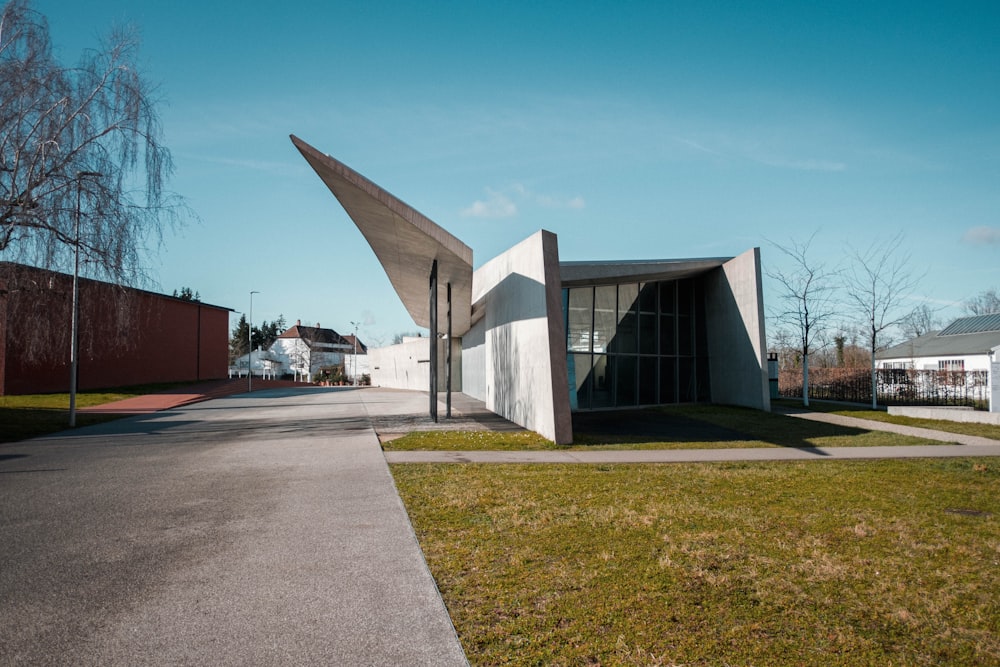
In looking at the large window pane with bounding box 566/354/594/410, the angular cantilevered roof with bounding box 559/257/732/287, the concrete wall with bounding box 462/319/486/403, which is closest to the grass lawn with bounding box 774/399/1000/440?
the angular cantilevered roof with bounding box 559/257/732/287

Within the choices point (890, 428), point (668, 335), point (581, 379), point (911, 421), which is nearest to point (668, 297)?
point (668, 335)

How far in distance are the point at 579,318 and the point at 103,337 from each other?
15346mm

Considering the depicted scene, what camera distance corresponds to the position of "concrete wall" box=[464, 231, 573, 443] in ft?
44.3

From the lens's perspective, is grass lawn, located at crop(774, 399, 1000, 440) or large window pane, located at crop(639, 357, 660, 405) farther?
large window pane, located at crop(639, 357, 660, 405)

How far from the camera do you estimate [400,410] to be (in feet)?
79.9

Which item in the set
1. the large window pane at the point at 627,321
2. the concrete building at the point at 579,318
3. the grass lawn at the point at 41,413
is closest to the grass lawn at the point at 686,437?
the concrete building at the point at 579,318

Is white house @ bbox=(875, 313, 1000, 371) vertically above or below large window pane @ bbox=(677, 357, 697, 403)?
above

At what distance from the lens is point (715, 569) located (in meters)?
5.07

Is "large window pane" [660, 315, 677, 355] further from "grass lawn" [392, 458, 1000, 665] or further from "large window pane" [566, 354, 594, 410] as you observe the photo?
"grass lawn" [392, 458, 1000, 665]

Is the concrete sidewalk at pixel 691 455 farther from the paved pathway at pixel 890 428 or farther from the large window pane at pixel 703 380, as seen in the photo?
the large window pane at pixel 703 380

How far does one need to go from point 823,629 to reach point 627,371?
747 inches

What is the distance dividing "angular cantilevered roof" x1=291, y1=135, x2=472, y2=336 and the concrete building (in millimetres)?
47

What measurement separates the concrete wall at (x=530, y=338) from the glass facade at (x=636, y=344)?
109 inches

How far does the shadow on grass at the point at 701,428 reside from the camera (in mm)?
14086
